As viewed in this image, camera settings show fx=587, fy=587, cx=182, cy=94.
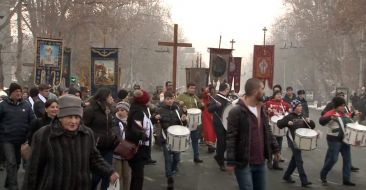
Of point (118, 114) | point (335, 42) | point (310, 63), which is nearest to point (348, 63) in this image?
point (335, 42)

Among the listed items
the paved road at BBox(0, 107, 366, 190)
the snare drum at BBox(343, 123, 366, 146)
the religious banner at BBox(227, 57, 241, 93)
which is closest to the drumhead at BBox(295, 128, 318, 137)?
the snare drum at BBox(343, 123, 366, 146)

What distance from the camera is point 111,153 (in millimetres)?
7699

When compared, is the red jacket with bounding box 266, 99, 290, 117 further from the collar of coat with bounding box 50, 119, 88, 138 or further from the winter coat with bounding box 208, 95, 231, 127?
the collar of coat with bounding box 50, 119, 88, 138

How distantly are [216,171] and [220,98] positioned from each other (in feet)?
4.77

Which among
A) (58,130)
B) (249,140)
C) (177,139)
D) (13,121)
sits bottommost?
(177,139)

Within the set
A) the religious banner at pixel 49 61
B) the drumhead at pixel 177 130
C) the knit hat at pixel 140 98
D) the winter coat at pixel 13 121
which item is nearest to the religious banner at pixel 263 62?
the religious banner at pixel 49 61

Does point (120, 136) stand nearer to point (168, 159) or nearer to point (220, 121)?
point (168, 159)

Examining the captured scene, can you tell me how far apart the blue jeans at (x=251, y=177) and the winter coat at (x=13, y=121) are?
→ 12.8 feet

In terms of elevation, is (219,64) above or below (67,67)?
above

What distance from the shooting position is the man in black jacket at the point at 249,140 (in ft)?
19.8

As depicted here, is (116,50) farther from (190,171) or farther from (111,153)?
(111,153)

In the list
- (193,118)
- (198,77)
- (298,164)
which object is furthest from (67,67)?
(298,164)

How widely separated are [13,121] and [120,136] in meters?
1.61

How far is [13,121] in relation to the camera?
8.59 meters
